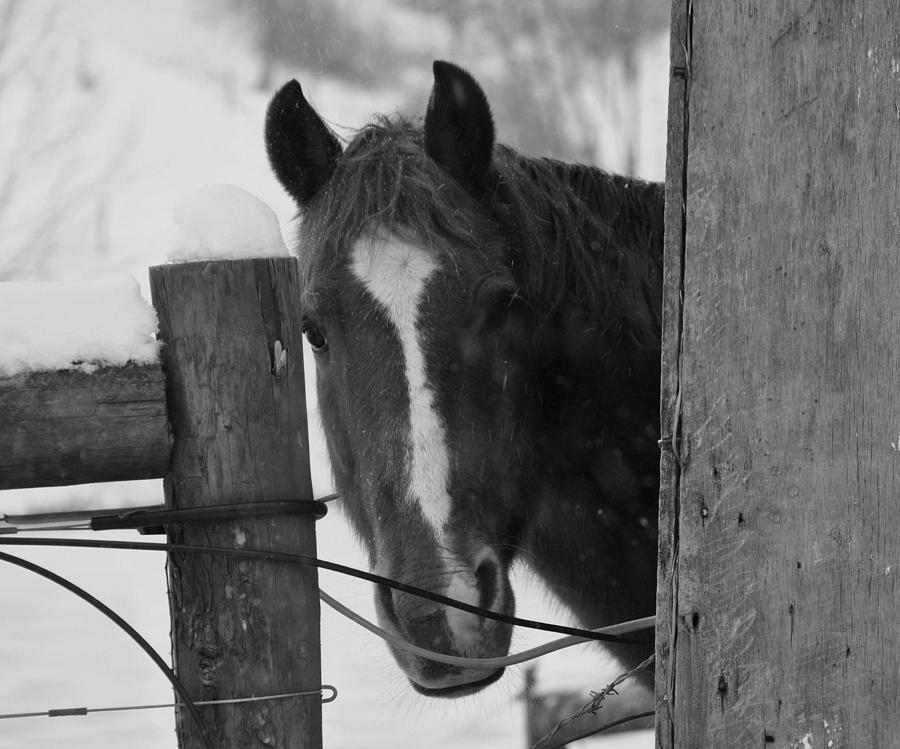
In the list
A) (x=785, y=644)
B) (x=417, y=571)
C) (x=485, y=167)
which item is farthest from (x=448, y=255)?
(x=785, y=644)

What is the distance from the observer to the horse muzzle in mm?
1946

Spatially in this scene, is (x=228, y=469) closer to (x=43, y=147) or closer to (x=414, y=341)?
(x=414, y=341)

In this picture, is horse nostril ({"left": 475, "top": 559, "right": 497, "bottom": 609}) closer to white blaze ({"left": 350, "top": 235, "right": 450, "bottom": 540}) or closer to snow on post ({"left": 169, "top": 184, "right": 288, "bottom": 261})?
white blaze ({"left": 350, "top": 235, "right": 450, "bottom": 540})

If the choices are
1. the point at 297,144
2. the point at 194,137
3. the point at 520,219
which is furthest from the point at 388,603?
the point at 194,137

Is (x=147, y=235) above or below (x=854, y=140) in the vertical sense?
above

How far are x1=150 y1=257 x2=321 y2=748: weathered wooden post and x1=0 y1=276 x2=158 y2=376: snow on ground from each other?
0.04m

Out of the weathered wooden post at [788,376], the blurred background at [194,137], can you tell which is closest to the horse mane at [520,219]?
the blurred background at [194,137]

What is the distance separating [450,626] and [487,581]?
0.19m

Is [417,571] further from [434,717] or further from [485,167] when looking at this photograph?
[434,717]

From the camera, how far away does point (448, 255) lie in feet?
7.68

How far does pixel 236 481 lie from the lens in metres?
1.35

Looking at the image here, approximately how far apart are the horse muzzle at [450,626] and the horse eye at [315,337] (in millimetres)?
681

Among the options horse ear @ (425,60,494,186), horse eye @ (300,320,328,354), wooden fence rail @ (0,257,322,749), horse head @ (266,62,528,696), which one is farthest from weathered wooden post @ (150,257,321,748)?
horse ear @ (425,60,494,186)

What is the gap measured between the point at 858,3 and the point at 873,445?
54cm
